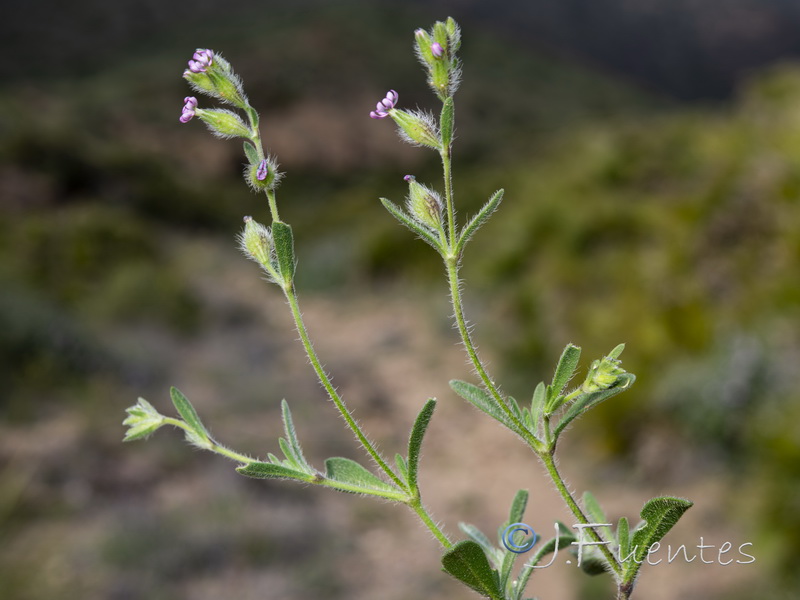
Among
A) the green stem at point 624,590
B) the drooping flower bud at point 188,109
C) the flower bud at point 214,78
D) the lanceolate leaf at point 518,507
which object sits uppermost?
the flower bud at point 214,78

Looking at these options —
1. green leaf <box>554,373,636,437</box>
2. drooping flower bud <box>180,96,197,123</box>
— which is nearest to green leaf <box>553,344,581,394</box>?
green leaf <box>554,373,636,437</box>

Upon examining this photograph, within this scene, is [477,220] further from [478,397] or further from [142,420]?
[142,420]

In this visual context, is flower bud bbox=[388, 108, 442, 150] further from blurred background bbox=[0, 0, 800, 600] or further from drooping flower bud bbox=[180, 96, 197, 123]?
blurred background bbox=[0, 0, 800, 600]

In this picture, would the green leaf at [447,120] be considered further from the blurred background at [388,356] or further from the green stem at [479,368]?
the blurred background at [388,356]

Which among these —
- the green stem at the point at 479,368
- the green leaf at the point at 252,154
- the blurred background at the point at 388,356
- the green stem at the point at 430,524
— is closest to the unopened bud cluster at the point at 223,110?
the green leaf at the point at 252,154

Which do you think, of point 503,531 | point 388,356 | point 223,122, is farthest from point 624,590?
point 388,356

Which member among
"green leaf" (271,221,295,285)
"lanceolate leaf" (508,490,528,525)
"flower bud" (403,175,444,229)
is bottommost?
"lanceolate leaf" (508,490,528,525)
